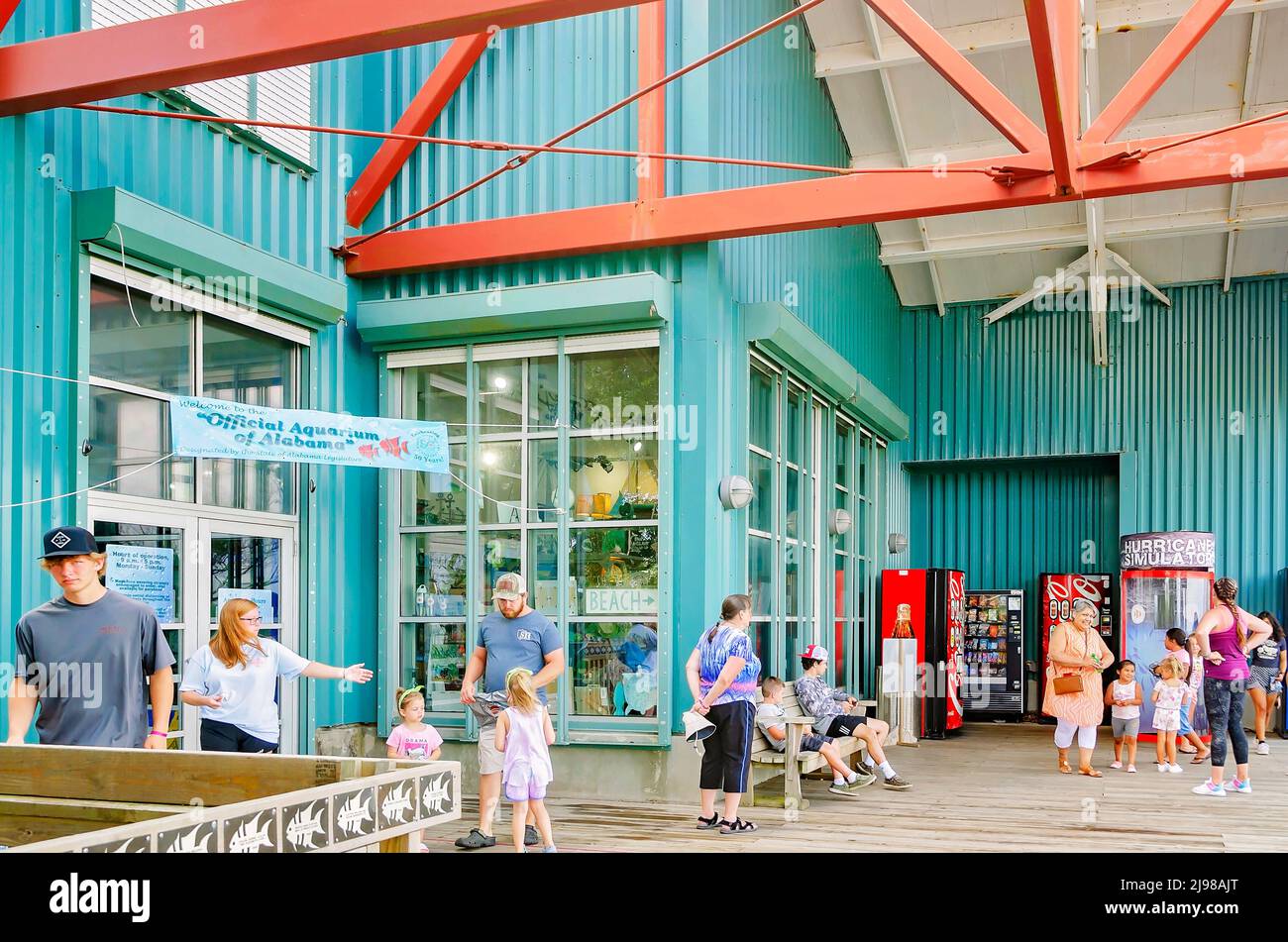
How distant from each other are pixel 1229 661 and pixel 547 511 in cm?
530

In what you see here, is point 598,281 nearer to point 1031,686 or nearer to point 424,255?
point 424,255

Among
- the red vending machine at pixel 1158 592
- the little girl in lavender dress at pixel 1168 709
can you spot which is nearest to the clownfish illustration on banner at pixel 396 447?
the little girl in lavender dress at pixel 1168 709

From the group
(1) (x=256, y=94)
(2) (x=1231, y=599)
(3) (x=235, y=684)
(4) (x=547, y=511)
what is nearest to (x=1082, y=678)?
(2) (x=1231, y=599)

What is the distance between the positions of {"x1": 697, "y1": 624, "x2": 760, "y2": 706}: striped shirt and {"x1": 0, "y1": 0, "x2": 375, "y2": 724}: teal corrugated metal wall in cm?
320

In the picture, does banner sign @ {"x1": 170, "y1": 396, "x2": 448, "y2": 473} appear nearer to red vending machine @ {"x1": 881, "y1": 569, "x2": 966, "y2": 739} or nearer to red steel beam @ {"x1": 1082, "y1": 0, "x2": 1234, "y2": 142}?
red steel beam @ {"x1": 1082, "y1": 0, "x2": 1234, "y2": 142}

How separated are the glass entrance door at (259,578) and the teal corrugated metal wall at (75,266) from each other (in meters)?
0.19

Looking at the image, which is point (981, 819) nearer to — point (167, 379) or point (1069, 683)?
point (1069, 683)

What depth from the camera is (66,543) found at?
16.9 ft

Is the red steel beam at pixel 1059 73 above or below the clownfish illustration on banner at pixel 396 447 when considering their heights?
above

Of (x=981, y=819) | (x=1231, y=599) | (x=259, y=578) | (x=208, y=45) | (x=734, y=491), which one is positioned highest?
(x=208, y=45)

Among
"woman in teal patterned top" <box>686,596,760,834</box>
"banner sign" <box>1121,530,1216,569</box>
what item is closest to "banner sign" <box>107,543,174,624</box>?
"woman in teal patterned top" <box>686,596,760,834</box>

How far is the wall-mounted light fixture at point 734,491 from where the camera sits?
9.62 meters

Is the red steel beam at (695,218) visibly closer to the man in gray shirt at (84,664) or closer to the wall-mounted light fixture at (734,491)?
the wall-mounted light fixture at (734,491)

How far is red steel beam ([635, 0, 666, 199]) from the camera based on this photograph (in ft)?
31.3
